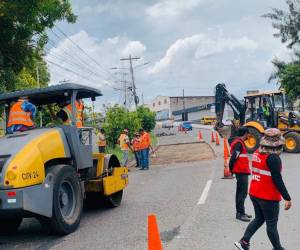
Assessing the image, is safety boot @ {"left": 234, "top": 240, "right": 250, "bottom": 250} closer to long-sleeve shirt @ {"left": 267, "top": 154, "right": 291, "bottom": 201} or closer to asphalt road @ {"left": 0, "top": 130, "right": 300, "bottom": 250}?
asphalt road @ {"left": 0, "top": 130, "right": 300, "bottom": 250}

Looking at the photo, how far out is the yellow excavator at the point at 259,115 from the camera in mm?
20781

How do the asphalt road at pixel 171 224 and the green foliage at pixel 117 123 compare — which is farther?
the green foliage at pixel 117 123

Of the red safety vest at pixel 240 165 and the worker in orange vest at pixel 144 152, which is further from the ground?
the red safety vest at pixel 240 165

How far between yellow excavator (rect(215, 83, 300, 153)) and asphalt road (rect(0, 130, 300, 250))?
7.55 metres

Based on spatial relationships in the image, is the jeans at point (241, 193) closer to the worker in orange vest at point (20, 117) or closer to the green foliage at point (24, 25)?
the worker in orange vest at point (20, 117)

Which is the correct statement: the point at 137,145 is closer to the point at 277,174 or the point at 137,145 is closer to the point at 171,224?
the point at 171,224

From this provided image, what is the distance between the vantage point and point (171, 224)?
8.38 metres

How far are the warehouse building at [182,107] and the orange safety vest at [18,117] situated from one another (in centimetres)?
10957

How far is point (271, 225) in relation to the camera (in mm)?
5910

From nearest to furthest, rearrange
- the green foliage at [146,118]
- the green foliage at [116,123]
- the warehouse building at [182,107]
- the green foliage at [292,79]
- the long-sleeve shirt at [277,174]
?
1. the long-sleeve shirt at [277,174]
2. the green foliage at [116,123]
3. the green foliage at [292,79]
4. the green foliage at [146,118]
5. the warehouse building at [182,107]

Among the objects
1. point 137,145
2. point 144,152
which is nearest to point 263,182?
point 144,152

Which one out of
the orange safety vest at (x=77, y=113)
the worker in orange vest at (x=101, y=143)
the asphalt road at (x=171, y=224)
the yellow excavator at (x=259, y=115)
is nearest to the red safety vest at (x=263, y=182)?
the asphalt road at (x=171, y=224)

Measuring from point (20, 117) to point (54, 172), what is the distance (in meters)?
1.66

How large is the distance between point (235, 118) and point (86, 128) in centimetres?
1482
